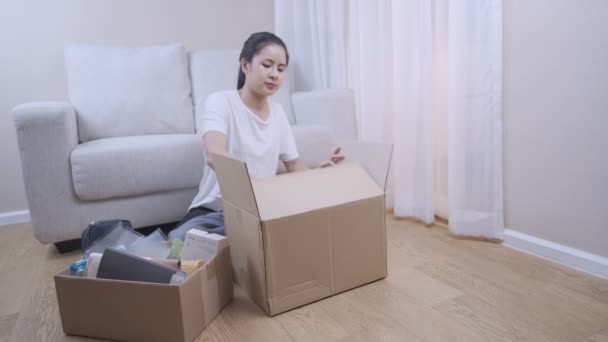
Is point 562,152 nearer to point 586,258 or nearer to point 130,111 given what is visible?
point 586,258

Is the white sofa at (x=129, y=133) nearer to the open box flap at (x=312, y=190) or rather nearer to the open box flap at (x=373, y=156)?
the open box flap at (x=373, y=156)

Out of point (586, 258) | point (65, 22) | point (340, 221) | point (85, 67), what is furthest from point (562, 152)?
point (65, 22)

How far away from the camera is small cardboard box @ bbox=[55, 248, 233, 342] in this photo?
87 centimetres

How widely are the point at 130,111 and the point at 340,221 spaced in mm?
1293

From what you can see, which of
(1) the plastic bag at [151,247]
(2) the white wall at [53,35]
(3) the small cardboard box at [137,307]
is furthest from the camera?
(2) the white wall at [53,35]

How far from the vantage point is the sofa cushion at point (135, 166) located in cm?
151

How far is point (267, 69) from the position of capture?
51.0 inches

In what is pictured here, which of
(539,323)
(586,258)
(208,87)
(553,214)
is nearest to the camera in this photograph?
(539,323)

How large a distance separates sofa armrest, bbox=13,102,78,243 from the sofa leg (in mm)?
66

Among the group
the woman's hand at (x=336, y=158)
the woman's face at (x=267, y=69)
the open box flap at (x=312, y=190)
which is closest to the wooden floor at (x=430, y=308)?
the open box flap at (x=312, y=190)

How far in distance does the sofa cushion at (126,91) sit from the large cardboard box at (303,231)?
39.5 inches

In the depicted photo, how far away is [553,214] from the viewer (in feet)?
4.26

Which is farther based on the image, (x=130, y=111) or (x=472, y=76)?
(x=130, y=111)

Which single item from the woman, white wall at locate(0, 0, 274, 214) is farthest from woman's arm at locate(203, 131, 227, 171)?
white wall at locate(0, 0, 274, 214)
